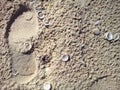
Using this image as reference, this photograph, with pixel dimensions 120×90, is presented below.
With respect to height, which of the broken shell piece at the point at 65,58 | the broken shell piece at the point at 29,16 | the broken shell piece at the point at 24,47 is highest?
the broken shell piece at the point at 29,16

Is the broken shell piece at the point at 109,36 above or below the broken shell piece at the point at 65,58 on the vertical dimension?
above

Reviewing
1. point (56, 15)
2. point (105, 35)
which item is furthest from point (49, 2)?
point (105, 35)

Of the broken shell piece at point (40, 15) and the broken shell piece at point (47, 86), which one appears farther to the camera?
the broken shell piece at point (40, 15)

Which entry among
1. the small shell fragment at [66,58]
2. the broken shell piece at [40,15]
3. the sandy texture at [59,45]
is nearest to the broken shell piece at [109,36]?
the sandy texture at [59,45]

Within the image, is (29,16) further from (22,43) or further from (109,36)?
(109,36)

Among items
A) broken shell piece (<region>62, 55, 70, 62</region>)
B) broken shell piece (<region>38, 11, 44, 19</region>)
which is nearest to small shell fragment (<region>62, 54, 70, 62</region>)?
broken shell piece (<region>62, 55, 70, 62</region>)

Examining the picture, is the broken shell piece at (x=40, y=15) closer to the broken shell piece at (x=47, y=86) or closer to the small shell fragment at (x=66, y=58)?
the small shell fragment at (x=66, y=58)

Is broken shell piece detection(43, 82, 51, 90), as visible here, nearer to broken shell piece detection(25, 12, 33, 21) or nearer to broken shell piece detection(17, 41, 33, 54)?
broken shell piece detection(17, 41, 33, 54)
